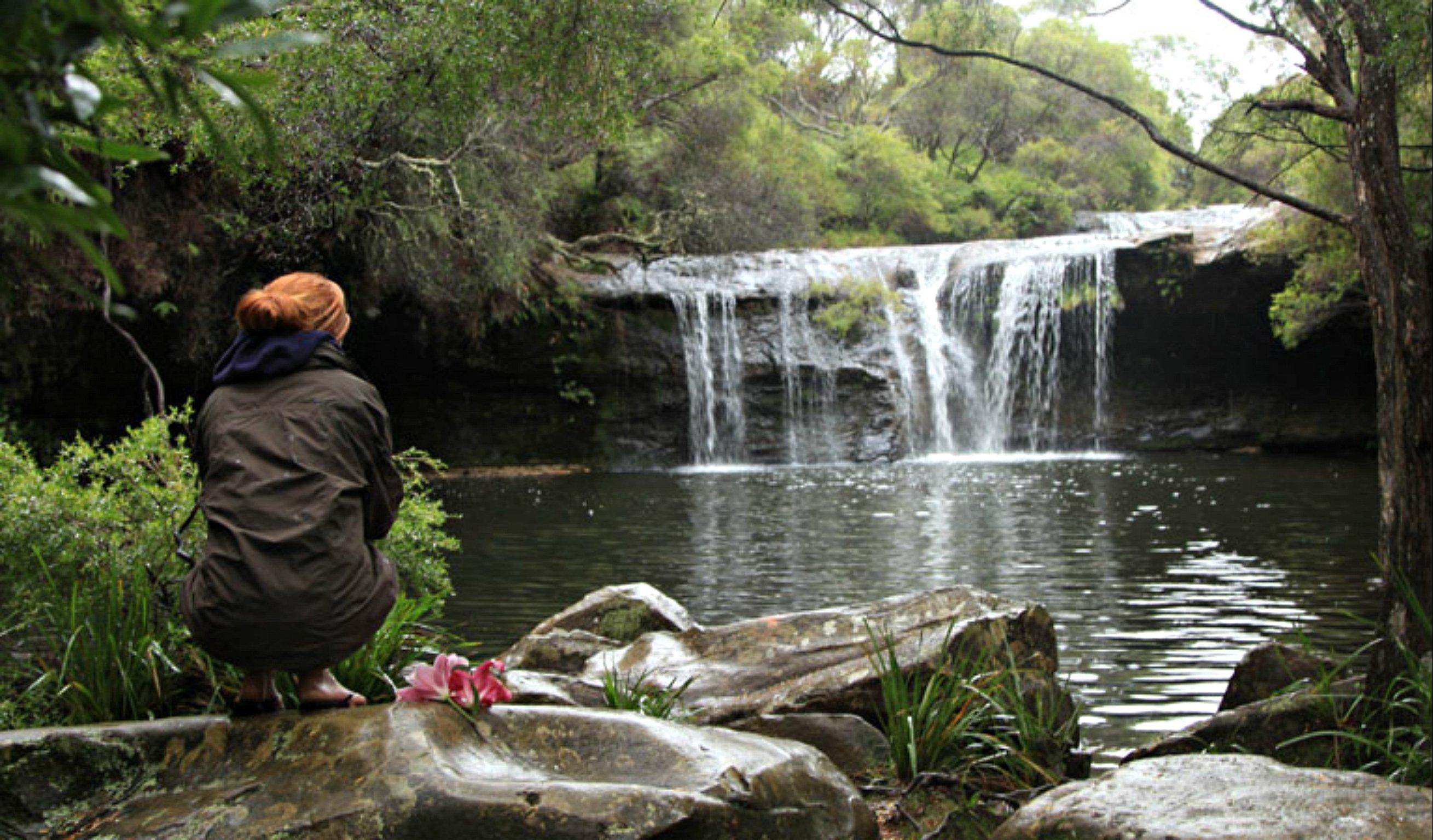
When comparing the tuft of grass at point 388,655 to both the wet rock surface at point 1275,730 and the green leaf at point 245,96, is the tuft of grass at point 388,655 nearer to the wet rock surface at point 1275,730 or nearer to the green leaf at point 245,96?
the green leaf at point 245,96

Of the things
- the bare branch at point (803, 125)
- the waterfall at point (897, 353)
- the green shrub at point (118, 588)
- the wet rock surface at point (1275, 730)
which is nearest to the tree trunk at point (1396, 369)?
the wet rock surface at point (1275, 730)

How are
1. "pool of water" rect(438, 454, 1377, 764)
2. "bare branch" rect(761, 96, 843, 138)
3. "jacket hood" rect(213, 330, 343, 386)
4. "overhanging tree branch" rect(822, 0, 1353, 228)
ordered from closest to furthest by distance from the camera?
"jacket hood" rect(213, 330, 343, 386)
"overhanging tree branch" rect(822, 0, 1353, 228)
"pool of water" rect(438, 454, 1377, 764)
"bare branch" rect(761, 96, 843, 138)

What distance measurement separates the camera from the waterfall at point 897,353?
2448cm

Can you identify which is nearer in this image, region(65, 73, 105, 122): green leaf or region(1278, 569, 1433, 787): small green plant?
region(65, 73, 105, 122): green leaf

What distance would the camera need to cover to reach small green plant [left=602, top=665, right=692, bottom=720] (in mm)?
4746

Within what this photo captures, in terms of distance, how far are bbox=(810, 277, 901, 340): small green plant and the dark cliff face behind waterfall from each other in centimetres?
6

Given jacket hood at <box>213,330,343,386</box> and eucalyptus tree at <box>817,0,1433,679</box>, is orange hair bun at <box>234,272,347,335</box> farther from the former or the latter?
eucalyptus tree at <box>817,0,1433,679</box>

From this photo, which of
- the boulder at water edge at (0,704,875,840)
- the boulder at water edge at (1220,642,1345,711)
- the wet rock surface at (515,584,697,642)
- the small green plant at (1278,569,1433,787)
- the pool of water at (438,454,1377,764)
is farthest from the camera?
the pool of water at (438,454,1377,764)

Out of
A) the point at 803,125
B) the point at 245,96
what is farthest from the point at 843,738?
the point at 803,125

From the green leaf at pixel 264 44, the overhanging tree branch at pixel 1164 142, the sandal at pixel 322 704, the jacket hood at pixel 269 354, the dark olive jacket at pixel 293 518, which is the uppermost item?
the overhanging tree branch at pixel 1164 142

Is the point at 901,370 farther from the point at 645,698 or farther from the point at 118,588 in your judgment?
the point at 118,588

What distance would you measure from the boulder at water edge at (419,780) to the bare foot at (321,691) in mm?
84

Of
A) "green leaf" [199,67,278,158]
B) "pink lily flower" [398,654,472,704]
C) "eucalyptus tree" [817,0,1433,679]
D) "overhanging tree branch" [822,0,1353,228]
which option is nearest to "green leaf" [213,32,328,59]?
"green leaf" [199,67,278,158]

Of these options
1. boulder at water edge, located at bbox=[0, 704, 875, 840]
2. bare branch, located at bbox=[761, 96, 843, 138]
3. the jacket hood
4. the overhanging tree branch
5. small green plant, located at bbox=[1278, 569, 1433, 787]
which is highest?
bare branch, located at bbox=[761, 96, 843, 138]
